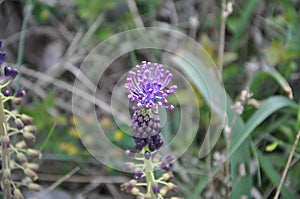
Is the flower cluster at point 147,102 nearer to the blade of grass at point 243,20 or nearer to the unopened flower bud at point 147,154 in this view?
the unopened flower bud at point 147,154

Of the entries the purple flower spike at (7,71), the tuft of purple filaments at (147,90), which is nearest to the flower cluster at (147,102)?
the tuft of purple filaments at (147,90)

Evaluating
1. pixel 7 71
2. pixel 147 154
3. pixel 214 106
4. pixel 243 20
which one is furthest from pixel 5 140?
pixel 243 20

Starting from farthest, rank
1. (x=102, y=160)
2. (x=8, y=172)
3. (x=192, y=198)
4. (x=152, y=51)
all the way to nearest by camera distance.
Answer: (x=152, y=51), (x=102, y=160), (x=192, y=198), (x=8, y=172)

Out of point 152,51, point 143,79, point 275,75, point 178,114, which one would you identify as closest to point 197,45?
point 152,51

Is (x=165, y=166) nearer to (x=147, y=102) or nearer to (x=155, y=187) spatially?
(x=155, y=187)

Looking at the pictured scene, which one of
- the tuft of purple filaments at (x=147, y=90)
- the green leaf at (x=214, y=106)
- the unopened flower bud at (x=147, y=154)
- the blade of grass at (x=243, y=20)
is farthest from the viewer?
the blade of grass at (x=243, y=20)

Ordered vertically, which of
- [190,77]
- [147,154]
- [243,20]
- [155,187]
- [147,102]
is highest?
[243,20]

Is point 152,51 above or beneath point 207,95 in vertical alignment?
above

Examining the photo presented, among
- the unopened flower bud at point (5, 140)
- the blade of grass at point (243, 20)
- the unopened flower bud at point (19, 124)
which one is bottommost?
the unopened flower bud at point (5, 140)

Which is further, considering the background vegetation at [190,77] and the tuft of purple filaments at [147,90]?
the background vegetation at [190,77]

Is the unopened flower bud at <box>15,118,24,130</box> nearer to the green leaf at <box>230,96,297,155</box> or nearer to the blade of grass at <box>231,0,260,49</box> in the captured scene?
the green leaf at <box>230,96,297,155</box>

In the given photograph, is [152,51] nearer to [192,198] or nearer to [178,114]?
[178,114]
